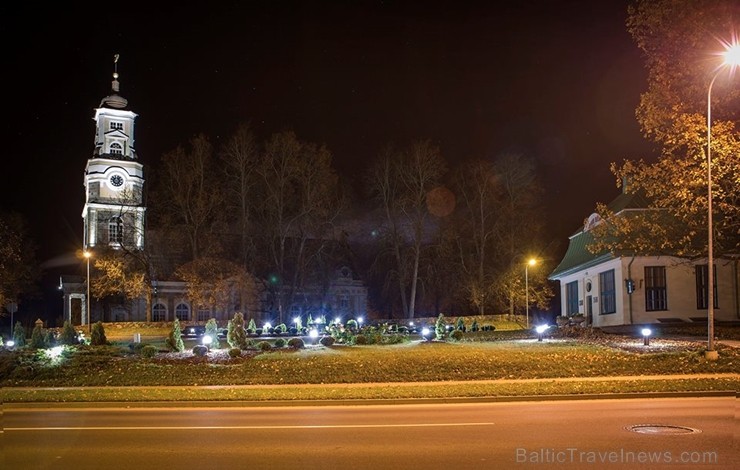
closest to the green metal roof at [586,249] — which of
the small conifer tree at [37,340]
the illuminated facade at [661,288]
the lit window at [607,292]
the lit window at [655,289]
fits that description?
the illuminated facade at [661,288]

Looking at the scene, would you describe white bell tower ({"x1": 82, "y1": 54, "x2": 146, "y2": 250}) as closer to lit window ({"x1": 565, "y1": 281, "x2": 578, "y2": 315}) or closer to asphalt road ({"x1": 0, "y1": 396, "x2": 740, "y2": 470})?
→ lit window ({"x1": 565, "y1": 281, "x2": 578, "y2": 315})

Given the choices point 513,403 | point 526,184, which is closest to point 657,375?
point 513,403

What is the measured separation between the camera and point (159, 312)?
7525 cm

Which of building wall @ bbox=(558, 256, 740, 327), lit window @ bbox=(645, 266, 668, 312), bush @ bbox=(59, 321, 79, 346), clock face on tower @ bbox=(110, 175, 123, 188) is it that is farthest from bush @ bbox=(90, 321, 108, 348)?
clock face on tower @ bbox=(110, 175, 123, 188)

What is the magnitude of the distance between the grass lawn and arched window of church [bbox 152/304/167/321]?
157 feet

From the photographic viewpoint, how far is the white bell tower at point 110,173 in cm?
7481

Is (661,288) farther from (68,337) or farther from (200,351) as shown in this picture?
(68,337)

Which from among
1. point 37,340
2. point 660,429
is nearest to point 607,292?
point 37,340

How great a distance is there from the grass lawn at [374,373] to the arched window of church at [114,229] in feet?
154

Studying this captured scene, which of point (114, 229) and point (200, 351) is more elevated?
point (114, 229)

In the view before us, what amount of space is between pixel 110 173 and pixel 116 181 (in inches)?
40.6

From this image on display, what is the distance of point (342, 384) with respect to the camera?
20297mm

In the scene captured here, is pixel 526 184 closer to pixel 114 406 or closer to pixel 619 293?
pixel 619 293

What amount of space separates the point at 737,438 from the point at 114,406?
13526 millimetres
